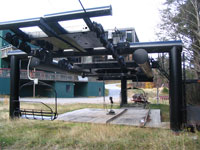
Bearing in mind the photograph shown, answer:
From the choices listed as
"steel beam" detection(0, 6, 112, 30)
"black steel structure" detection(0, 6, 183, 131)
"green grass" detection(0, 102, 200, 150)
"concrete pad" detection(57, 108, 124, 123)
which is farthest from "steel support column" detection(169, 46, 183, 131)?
"steel beam" detection(0, 6, 112, 30)

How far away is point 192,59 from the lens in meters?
15.9

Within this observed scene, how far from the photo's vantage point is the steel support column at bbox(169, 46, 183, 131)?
6.70 metres

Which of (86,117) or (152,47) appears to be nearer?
(152,47)

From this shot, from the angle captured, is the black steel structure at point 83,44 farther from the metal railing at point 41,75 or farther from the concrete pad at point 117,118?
the metal railing at point 41,75

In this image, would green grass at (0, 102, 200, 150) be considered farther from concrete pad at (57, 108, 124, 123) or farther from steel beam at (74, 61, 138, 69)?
steel beam at (74, 61, 138, 69)

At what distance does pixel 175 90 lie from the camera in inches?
268

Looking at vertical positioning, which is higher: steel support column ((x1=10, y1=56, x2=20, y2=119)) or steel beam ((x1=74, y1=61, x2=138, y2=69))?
steel beam ((x1=74, y1=61, x2=138, y2=69))

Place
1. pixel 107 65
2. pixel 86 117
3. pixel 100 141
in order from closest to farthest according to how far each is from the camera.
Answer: pixel 100 141 → pixel 86 117 → pixel 107 65

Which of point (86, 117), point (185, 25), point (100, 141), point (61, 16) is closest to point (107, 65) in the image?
point (86, 117)

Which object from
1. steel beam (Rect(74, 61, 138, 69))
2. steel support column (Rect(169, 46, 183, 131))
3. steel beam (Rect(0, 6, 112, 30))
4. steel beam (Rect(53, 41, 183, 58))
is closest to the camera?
steel beam (Rect(0, 6, 112, 30))

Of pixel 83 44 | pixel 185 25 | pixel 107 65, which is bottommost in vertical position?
pixel 107 65

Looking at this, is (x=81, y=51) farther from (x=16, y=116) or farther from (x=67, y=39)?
(x=16, y=116)

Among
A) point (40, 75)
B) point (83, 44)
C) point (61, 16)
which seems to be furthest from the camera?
point (40, 75)

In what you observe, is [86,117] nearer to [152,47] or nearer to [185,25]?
[152,47]
